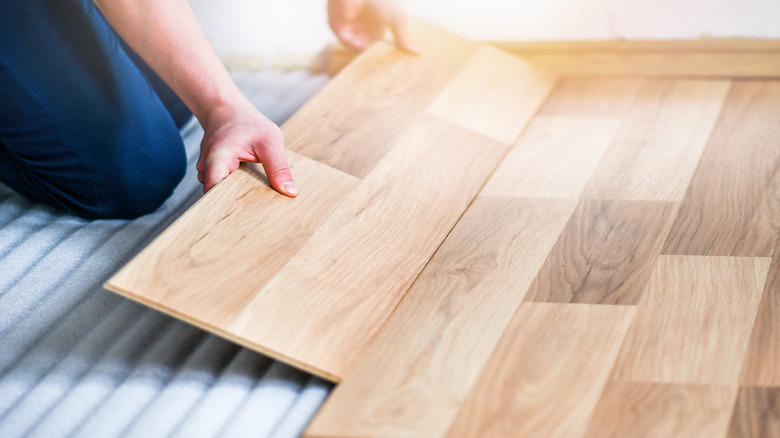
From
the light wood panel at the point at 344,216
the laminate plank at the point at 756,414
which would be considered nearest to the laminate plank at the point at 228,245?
the light wood panel at the point at 344,216

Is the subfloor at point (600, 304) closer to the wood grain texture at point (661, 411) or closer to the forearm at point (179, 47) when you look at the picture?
the wood grain texture at point (661, 411)

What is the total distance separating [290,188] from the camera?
0.93m

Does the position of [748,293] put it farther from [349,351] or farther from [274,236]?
[274,236]

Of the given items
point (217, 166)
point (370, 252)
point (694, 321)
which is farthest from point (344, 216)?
point (694, 321)

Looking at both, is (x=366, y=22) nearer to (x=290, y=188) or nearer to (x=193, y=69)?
(x=193, y=69)

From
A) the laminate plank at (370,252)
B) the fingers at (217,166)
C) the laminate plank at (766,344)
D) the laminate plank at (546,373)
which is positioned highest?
the fingers at (217,166)

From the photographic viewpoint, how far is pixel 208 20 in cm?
165

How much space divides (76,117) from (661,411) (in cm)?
91

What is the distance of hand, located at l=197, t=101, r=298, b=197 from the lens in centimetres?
92

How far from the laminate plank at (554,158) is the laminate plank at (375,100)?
0.37 ft

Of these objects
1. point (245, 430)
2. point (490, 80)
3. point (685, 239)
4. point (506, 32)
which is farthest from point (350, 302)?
point (506, 32)

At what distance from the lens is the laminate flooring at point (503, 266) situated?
70 cm

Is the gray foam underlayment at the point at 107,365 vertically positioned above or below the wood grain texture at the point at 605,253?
above

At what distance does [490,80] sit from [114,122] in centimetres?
67
